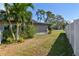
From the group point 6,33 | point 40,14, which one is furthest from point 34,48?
point 6,33

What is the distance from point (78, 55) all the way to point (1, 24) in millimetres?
2897

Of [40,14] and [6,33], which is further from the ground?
[40,14]

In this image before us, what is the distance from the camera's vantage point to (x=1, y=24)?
805 centimetres

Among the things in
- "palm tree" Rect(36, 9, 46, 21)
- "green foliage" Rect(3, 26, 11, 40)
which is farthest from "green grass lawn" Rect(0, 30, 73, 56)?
"palm tree" Rect(36, 9, 46, 21)

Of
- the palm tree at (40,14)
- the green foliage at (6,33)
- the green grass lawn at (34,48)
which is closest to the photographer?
the palm tree at (40,14)

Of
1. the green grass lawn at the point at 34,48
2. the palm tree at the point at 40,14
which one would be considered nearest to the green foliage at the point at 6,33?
the green grass lawn at the point at 34,48

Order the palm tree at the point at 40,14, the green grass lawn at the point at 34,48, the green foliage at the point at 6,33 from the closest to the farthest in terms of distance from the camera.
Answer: the palm tree at the point at 40,14 → the green grass lawn at the point at 34,48 → the green foliage at the point at 6,33

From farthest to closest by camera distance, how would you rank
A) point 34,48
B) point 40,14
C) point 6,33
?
1. point 6,33
2. point 34,48
3. point 40,14

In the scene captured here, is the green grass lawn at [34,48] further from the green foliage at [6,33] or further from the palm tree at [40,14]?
the palm tree at [40,14]

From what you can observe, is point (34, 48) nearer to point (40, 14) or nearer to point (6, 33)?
point (40, 14)

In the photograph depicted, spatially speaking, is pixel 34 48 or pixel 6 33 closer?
pixel 34 48

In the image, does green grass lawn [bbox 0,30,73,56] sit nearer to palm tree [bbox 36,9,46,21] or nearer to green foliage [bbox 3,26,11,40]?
green foliage [bbox 3,26,11,40]

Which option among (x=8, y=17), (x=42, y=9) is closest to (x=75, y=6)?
(x=42, y=9)

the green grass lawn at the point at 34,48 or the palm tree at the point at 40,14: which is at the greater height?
the palm tree at the point at 40,14
